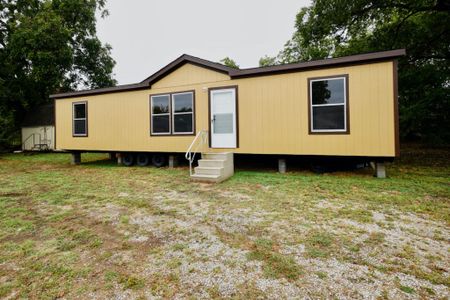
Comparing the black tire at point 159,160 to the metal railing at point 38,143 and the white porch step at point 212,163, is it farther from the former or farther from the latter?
the metal railing at point 38,143

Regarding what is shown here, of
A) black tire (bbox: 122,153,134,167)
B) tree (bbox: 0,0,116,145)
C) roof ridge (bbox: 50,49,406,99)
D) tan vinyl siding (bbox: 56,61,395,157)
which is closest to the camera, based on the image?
roof ridge (bbox: 50,49,406,99)

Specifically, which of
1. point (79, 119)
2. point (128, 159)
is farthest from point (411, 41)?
point (79, 119)

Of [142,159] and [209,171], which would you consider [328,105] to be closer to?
[209,171]

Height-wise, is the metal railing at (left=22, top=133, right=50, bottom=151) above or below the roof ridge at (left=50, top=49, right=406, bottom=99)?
below

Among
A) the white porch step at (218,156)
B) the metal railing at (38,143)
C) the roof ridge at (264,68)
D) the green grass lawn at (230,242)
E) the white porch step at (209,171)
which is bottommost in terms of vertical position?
the green grass lawn at (230,242)

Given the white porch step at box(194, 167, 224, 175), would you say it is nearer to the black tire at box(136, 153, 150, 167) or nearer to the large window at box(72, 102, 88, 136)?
the black tire at box(136, 153, 150, 167)

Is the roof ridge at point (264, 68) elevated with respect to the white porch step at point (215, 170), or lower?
elevated

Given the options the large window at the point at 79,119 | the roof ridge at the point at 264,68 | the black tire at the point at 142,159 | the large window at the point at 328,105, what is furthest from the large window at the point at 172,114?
the large window at the point at 328,105

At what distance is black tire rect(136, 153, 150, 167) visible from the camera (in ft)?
31.4

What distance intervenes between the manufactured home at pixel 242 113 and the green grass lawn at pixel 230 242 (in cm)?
147

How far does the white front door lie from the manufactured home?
0.03 m

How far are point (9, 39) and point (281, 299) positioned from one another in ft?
78.4

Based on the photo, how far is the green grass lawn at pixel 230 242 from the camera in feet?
6.97

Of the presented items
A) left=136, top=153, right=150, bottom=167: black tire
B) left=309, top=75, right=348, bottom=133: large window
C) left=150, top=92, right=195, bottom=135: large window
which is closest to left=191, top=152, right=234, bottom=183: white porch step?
left=150, top=92, right=195, bottom=135: large window
